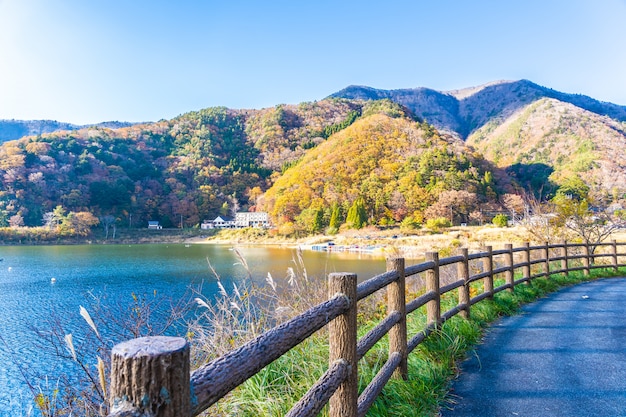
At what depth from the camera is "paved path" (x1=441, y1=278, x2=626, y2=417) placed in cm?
304

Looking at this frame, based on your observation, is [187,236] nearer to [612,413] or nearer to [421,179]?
[421,179]

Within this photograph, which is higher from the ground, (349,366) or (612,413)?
(349,366)

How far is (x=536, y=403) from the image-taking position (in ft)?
10.1

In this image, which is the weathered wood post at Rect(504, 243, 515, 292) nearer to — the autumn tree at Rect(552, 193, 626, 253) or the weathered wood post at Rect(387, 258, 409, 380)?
the weathered wood post at Rect(387, 258, 409, 380)

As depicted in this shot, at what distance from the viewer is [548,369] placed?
382cm

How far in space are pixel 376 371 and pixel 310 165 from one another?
8303 centimetres

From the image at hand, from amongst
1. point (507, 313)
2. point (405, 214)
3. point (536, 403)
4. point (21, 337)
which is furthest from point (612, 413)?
point (405, 214)

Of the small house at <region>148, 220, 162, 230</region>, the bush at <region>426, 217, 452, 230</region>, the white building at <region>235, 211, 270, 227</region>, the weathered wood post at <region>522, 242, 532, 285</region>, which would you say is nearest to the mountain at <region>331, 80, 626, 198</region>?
the bush at <region>426, 217, 452, 230</region>

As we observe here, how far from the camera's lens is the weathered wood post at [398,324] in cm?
336

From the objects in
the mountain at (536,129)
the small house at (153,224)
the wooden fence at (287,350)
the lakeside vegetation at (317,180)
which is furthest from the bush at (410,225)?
the small house at (153,224)

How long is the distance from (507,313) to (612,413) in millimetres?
3530

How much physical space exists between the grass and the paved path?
0.15 meters

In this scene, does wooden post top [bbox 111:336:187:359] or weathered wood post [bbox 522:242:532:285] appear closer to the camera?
wooden post top [bbox 111:336:187:359]

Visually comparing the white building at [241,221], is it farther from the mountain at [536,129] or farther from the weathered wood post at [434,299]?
the weathered wood post at [434,299]
